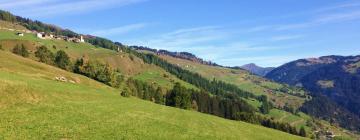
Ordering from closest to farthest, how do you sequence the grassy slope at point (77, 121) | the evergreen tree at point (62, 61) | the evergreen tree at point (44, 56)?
the grassy slope at point (77, 121) → the evergreen tree at point (44, 56) → the evergreen tree at point (62, 61)

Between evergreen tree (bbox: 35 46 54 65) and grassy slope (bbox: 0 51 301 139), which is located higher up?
evergreen tree (bbox: 35 46 54 65)

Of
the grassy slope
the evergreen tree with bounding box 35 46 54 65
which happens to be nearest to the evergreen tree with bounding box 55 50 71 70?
the evergreen tree with bounding box 35 46 54 65

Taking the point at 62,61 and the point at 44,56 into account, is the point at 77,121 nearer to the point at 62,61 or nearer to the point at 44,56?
the point at 44,56

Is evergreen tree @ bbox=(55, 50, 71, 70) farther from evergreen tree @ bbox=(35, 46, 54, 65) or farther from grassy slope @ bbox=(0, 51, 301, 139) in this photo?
grassy slope @ bbox=(0, 51, 301, 139)

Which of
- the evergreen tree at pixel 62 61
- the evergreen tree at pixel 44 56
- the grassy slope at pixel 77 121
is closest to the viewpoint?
the grassy slope at pixel 77 121

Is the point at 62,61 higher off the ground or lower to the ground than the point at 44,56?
lower

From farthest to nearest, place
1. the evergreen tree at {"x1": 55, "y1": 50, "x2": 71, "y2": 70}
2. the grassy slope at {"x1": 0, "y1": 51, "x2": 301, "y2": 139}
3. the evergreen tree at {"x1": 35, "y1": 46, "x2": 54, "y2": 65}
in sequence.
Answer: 1. the evergreen tree at {"x1": 55, "y1": 50, "x2": 71, "y2": 70}
2. the evergreen tree at {"x1": 35, "y1": 46, "x2": 54, "y2": 65}
3. the grassy slope at {"x1": 0, "y1": 51, "x2": 301, "y2": 139}

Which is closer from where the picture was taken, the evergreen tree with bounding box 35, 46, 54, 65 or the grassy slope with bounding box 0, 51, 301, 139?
the grassy slope with bounding box 0, 51, 301, 139

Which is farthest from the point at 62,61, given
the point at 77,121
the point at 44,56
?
the point at 77,121

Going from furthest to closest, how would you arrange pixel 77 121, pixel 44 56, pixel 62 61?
1. pixel 62 61
2. pixel 44 56
3. pixel 77 121

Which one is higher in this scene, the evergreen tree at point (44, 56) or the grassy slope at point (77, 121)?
the evergreen tree at point (44, 56)

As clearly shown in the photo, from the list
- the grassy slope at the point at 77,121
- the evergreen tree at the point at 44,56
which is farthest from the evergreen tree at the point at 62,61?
the grassy slope at the point at 77,121

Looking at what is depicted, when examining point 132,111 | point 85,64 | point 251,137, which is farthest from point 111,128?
point 85,64

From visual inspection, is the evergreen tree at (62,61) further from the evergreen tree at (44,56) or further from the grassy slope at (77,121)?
the grassy slope at (77,121)
